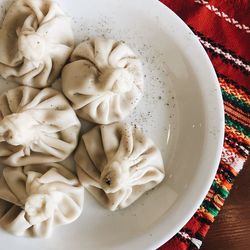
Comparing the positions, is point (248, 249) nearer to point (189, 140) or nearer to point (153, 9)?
point (189, 140)

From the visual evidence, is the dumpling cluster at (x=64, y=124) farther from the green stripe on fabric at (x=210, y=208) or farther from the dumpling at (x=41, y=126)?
the green stripe on fabric at (x=210, y=208)

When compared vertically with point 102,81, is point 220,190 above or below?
below

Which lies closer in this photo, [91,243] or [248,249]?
[91,243]

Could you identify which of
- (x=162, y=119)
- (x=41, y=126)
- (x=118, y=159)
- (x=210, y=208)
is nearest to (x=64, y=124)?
(x=41, y=126)

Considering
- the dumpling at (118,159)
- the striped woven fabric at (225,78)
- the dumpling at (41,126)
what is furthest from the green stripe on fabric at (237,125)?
the dumpling at (41,126)

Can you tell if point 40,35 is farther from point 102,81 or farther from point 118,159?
point 118,159

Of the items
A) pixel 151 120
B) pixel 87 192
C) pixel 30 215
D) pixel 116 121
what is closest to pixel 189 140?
pixel 151 120
